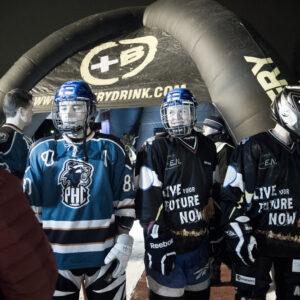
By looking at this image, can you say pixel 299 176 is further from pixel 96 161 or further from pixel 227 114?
pixel 227 114

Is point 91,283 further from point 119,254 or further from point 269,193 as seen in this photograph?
point 269,193

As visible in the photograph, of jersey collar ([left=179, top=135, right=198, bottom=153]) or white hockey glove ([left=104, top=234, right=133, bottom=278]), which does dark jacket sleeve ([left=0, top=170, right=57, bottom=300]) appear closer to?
white hockey glove ([left=104, top=234, right=133, bottom=278])

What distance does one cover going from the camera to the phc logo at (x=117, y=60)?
5375 mm

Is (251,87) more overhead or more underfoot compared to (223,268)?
more overhead

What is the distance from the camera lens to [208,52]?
173 inches

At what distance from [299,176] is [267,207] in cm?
23

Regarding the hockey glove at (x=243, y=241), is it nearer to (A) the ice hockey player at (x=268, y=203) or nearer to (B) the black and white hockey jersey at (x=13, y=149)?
(A) the ice hockey player at (x=268, y=203)

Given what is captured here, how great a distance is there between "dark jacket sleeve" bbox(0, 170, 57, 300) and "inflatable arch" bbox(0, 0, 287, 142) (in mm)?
3001

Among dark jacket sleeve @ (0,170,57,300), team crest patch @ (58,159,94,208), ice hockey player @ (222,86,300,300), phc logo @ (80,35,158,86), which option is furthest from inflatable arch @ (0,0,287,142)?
dark jacket sleeve @ (0,170,57,300)

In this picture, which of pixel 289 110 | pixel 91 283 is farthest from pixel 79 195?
pixel 289 110

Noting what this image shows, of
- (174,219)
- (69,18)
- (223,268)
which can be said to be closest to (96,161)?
(174,219)

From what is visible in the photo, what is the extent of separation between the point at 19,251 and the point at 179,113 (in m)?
1.48

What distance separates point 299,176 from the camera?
6.33 feet

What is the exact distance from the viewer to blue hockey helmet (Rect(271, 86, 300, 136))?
1925 millimetres
